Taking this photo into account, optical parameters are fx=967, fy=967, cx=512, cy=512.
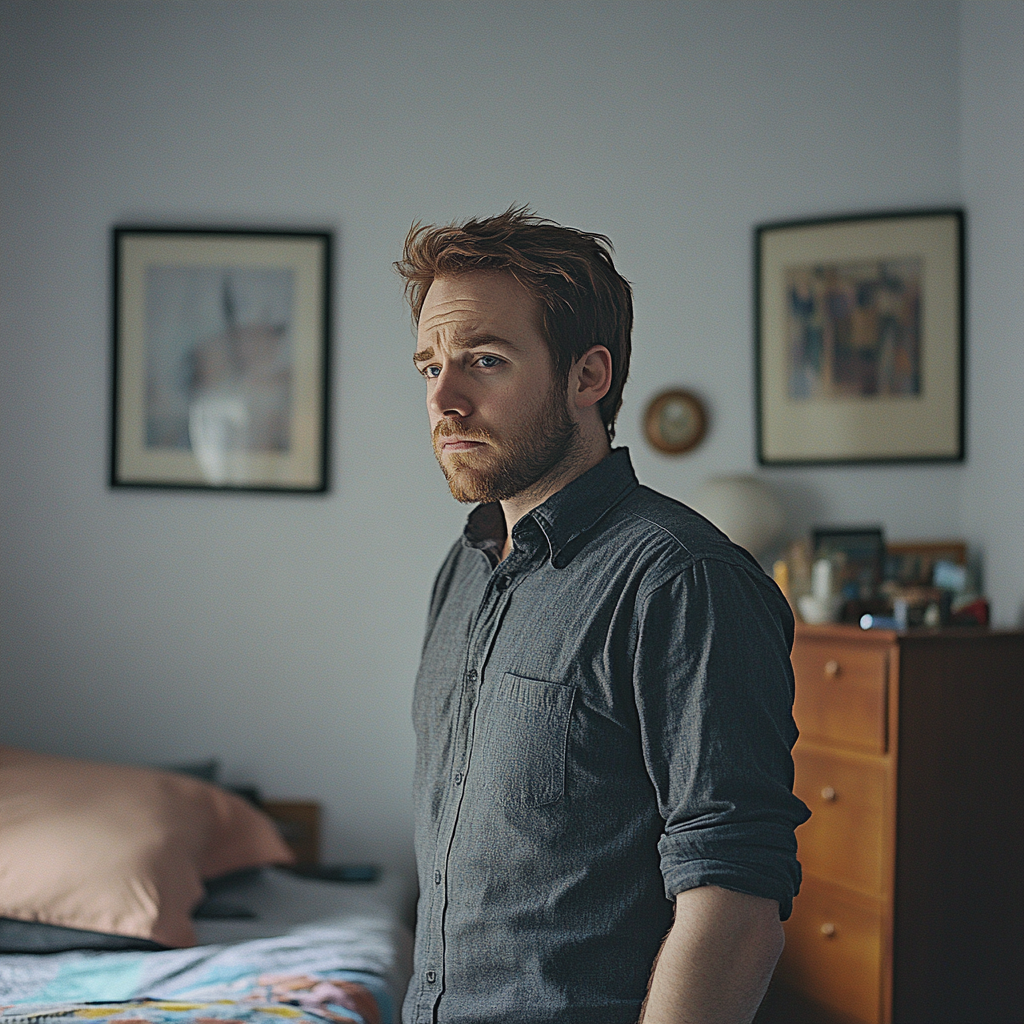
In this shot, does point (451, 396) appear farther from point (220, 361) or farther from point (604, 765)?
point (220, 361)

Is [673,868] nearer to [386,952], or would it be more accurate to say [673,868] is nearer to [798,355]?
[386,952]

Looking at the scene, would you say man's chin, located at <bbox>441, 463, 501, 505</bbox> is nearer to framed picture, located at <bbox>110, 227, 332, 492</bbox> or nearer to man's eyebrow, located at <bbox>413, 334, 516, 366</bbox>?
man's eyebrow, located at <bbox>413, 334, 516, 366</bbox>

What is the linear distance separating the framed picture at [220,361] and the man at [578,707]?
63.9 inches

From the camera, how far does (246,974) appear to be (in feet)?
5.85

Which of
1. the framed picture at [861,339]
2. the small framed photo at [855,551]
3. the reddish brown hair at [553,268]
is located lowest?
the small framed photo at [855,551]

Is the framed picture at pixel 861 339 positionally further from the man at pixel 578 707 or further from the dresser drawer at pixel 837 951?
the man at pixel 578 707

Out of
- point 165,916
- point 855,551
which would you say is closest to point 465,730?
point 165,916

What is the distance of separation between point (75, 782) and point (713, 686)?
186 cm

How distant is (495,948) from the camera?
91cm

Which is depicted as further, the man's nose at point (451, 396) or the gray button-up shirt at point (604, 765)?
the man's nose at point (451, 396)

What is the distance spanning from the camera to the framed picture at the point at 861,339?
8.26 ft

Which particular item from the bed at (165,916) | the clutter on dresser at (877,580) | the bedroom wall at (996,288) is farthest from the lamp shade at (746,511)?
the bed at (165,916)

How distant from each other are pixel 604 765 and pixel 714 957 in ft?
0.58

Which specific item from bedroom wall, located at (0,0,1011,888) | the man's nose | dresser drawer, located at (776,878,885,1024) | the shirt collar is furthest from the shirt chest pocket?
bedroom wall, located at (0,0,1011,888)
